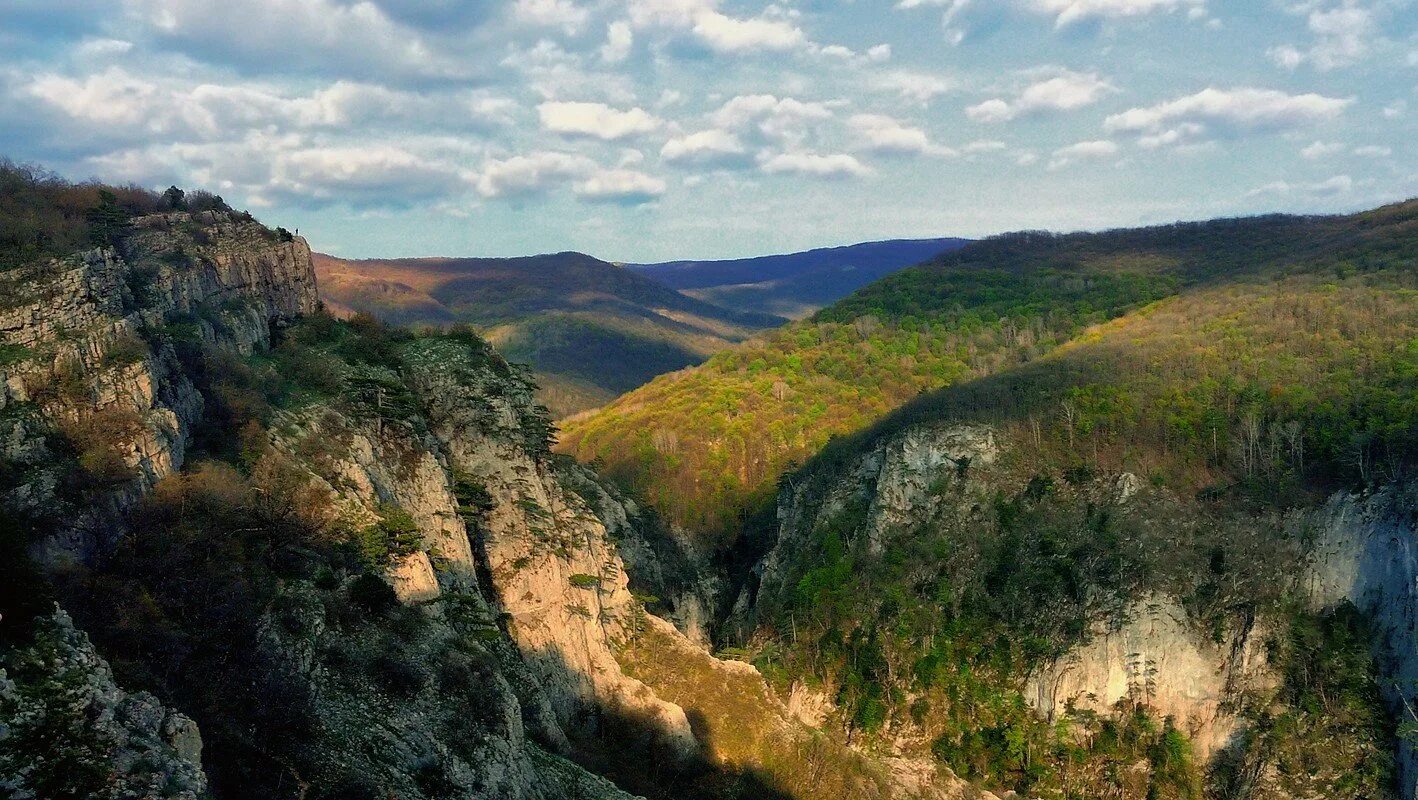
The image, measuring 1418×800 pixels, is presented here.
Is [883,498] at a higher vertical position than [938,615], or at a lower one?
higher

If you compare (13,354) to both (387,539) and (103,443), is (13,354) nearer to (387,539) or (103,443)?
(103,443)

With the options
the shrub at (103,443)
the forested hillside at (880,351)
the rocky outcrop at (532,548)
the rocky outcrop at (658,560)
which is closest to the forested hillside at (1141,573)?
the rocky outcrop at (658,560)

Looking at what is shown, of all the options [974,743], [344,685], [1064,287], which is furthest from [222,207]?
[1064,287]

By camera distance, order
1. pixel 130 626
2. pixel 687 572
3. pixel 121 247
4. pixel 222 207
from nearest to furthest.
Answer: pixel 130 626
pixel 121 247
pixel 222 207
pixel 687 572

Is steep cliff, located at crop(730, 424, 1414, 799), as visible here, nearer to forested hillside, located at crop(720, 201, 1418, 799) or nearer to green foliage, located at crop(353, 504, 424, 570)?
forested hillside, located at crop(720, 201, 1418, 799)

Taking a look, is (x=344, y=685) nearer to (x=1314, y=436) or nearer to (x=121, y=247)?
(x=121, y=247)

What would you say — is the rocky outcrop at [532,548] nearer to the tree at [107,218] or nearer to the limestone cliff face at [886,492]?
the tree at [107,218]

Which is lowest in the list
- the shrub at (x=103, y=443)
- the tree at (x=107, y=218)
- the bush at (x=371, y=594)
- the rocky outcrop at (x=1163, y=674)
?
the rocky outcrop at (x=1163, y=674)

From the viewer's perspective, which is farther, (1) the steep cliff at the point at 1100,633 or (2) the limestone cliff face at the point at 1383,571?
(1) the steep cliff at the point at 1100,633
